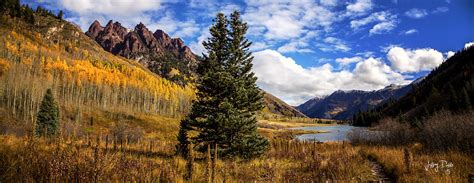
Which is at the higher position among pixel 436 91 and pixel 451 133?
pixel 436 91

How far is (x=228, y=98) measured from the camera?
14531 mm

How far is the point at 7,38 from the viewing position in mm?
151500

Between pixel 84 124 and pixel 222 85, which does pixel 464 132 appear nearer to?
pixel 222 85

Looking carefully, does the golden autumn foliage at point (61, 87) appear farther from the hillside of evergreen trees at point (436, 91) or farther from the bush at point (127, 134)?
the hillside of evergreen trees at point (436, 91)

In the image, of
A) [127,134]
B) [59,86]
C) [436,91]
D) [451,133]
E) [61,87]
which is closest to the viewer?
[451,133]

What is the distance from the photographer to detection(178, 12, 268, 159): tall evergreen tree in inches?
555

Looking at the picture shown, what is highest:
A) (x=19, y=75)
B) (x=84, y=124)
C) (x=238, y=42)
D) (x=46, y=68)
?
(x=46, y=68)

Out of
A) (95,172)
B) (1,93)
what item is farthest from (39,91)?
(95,172)

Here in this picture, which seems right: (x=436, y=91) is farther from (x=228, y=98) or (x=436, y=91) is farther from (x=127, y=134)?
(x=228, y=98)

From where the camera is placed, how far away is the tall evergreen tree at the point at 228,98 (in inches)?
555

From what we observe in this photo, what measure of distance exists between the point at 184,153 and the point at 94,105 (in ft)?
340

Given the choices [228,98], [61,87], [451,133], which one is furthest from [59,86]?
[451,133]

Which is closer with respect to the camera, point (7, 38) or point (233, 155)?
point (233, 155)

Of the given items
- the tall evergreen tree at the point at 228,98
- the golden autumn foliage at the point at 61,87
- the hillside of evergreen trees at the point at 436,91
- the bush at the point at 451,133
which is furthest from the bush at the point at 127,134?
the hillside of evergreen trees at the point at 436,91
